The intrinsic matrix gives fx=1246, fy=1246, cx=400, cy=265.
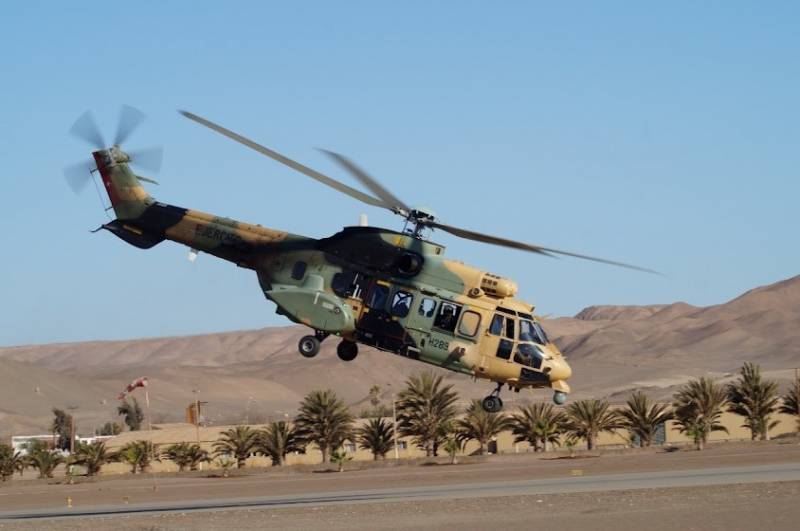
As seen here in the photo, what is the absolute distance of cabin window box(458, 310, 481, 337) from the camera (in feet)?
101

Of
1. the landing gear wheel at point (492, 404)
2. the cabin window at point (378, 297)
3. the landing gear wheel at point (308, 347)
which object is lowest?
the landing gear wheel at point (492, 404)

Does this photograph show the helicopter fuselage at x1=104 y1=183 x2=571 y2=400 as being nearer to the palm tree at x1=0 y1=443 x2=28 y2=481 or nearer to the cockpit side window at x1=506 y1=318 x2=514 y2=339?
the cockpit side window at x1=506 y1=318 x2=514 y2=339

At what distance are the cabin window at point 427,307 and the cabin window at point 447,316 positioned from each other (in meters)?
0.18

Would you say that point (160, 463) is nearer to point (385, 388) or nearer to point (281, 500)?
point (281, 500)

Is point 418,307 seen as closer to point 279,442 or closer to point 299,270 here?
point 299,270

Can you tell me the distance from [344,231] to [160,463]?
143 feet

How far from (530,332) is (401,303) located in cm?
330

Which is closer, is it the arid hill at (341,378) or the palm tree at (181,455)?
the palm tree at (181,455)

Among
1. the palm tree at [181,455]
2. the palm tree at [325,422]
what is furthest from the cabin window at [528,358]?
the palm tree at [181,455]

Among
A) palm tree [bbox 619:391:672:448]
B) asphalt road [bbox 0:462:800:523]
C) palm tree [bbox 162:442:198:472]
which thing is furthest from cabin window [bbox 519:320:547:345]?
palm tree [bbox 162:442:198:472]

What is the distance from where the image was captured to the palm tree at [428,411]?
62219 millimetres

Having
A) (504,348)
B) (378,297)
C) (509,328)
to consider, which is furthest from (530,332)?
(378,297)

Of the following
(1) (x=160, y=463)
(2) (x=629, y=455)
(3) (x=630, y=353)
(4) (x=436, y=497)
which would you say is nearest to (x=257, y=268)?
(4) (x=436, y=497)

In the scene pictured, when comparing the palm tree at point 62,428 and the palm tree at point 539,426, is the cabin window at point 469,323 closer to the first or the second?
the palm tree at point 539,426
